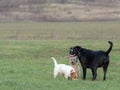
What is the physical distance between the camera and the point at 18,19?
9850 cm

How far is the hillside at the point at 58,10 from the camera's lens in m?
99.7

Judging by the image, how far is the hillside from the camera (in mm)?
99688

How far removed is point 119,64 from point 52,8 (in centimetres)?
8274

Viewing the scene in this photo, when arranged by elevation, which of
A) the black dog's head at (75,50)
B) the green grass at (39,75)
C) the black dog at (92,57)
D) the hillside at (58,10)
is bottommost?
the hillside at (58,10)

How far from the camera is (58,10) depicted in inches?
4067

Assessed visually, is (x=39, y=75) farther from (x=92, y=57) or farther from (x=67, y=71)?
(x=92, y=57)

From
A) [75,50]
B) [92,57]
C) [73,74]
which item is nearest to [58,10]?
[75,50]

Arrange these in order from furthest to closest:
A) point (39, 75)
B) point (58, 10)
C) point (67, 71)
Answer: point (58, 10) → point (39, 75) → point (67, 71)

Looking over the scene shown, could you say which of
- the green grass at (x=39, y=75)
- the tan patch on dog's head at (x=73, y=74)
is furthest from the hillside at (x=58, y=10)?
the tan patch on dog's head at (x=73, y=74)

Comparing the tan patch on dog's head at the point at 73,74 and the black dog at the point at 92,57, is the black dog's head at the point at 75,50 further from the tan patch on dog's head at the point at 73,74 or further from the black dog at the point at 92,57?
the tan patch on dog's head at the point at 73,74

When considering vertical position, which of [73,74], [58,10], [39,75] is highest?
[73,74]

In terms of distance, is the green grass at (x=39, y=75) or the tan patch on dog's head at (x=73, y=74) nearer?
the green grass at (x=39, y=75)

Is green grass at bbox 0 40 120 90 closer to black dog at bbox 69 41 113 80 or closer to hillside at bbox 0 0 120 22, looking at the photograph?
black dog at bbox 69 41 113 80

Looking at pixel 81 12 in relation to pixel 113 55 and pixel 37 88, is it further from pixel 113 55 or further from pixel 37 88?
pixel 37 88
